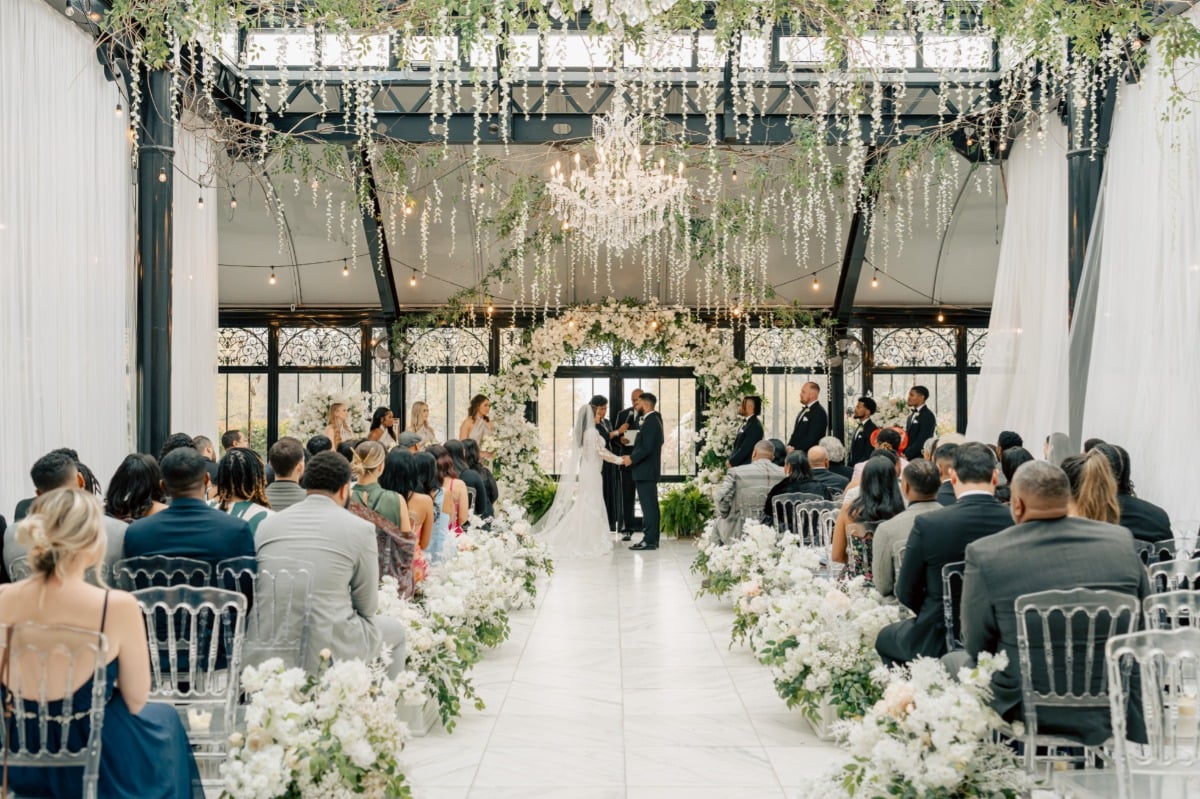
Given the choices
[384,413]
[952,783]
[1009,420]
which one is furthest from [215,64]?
[952,783]

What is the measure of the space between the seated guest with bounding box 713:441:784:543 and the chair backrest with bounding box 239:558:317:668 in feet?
18.5

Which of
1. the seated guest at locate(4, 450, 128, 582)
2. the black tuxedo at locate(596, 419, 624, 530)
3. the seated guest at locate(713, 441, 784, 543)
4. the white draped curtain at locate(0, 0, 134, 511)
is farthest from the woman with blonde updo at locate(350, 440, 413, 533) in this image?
the black tuxedo at locate(596, 419, 624, 530)

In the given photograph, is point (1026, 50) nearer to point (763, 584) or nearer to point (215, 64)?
point (763, 584)

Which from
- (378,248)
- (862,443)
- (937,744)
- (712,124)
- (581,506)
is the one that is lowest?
(581,506)

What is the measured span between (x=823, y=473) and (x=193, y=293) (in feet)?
16.2

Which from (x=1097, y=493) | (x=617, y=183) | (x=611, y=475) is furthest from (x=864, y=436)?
(x=1097, y=493)

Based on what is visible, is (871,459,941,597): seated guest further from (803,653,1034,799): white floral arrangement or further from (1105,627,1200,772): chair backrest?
(1105,627,1200,772): chair backrest

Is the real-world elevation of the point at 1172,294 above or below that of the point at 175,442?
above

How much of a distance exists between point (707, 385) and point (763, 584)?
658 centimetres

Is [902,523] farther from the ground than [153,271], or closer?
closer

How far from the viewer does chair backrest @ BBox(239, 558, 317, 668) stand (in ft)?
13.3

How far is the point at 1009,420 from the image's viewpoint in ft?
30.5

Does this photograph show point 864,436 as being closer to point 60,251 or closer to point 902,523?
point 902,523

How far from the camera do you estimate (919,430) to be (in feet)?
39.3
